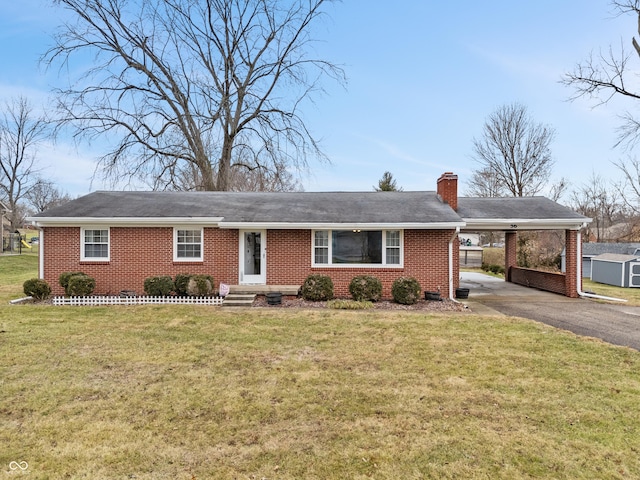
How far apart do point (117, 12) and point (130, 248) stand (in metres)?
19.4

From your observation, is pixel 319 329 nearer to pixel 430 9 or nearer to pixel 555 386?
pixel 555 386

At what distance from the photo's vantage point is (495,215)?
43.5ft

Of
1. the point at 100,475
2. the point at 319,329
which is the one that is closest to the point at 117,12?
the point at 319,329

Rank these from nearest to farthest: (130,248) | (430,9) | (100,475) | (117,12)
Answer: (100,475) < (130,248) < (430,9) < (117,12)

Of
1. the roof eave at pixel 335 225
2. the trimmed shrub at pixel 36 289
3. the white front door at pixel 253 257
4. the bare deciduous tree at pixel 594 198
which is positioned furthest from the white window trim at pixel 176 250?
the bare deciduous tree at pixel 594 198

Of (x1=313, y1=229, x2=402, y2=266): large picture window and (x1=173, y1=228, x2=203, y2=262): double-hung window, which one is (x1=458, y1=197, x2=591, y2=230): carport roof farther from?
(x1=173, y1=228, x2=203, y2=262): double-hung window

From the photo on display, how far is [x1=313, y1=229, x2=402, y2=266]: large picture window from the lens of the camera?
39.9 ft

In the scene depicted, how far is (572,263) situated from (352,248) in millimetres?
8257

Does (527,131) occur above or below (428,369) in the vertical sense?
above

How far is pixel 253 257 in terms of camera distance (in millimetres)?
12969

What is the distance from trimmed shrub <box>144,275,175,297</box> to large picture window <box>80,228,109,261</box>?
7.50 feet
